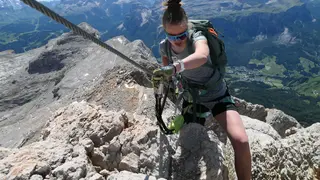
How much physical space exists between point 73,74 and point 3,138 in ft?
32.3

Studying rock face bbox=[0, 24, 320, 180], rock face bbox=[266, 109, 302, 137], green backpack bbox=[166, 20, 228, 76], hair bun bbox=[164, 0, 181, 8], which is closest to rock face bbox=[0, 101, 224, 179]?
rock face bbox=[0, 24, 320, 180]

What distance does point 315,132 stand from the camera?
1054 cm

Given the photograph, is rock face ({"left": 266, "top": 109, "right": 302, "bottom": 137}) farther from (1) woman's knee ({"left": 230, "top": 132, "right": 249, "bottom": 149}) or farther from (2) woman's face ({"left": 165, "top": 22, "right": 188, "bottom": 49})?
(2) woman's face ({"left": 165, "top": 22, "right": 188, "bottom": 49})

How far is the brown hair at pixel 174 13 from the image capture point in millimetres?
6246

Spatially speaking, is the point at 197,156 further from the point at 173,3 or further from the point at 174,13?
the point at 173,3

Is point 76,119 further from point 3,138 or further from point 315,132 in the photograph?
point 3,138

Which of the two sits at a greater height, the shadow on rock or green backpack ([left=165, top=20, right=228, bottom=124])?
green backpack ([left=165, top=20, right=228, bottom=124])

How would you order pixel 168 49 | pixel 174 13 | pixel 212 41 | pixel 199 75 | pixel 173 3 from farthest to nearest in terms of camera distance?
1. pixel 199 75
2. pixel 168 49
3. pixel 212 41
4. pixel 173 3
5. pixel 174 13

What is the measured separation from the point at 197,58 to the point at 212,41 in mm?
1223

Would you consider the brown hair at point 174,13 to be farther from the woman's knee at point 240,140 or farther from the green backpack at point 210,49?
the woman's knee at point 240,140

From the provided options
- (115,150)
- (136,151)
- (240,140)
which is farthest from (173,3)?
(115,150)

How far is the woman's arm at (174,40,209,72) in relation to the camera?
549cm

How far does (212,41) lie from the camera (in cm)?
664

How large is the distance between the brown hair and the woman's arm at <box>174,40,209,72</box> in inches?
26.3
